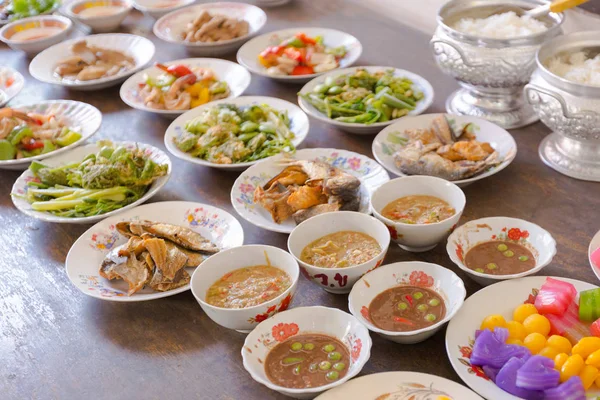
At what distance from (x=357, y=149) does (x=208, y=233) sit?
76 centimetres

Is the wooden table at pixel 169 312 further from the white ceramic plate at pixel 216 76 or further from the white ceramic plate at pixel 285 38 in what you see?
the white ceramic plate at pixel 285 38

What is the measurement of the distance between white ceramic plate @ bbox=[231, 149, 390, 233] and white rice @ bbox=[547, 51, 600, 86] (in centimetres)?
72

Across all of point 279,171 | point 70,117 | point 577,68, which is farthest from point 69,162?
point 577,68

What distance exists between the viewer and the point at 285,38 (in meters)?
3.50

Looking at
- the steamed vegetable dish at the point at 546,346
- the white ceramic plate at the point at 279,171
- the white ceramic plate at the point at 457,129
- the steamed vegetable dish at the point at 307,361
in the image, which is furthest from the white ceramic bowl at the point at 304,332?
the white ceramic plate at the point at 457,129

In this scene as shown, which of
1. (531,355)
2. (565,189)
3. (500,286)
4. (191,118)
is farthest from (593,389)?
(191,118)

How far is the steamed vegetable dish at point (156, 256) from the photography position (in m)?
1.97

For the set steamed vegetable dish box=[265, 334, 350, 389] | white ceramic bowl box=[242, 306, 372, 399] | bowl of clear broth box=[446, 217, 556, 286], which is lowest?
steamed vegetable dish box=[265, 334, 350, 389]

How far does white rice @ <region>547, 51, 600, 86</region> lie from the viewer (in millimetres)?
2273

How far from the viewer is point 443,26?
8.51 ft

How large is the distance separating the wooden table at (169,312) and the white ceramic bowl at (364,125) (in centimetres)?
7

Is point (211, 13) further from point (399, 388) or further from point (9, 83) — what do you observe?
point (399, 388)

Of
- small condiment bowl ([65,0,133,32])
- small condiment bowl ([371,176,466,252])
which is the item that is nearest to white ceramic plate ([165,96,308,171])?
small condiment bowl ([371,176,466,252])

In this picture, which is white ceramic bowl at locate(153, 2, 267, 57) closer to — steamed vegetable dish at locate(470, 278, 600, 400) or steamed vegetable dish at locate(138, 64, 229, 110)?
steamed vegetable dish at locate(138, 64, 229, 110)
